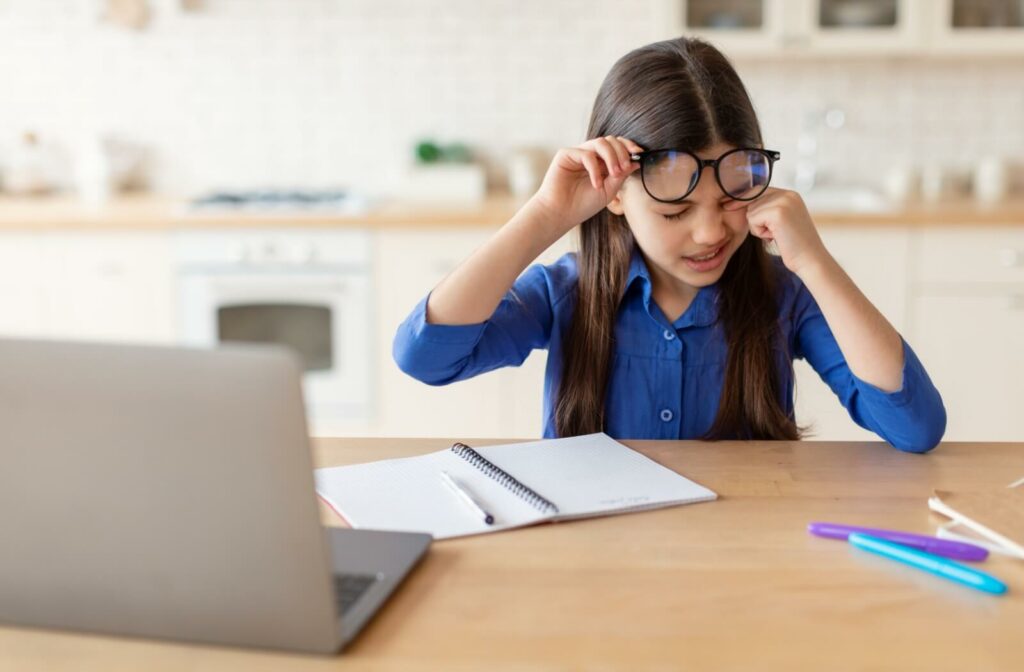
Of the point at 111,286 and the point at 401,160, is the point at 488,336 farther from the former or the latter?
the point at 401,160

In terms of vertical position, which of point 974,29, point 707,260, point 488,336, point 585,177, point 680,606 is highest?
point 974,29

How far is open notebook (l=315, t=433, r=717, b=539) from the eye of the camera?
1158mm

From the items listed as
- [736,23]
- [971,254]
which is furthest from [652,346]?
[736,23]

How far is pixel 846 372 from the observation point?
5.32 feet

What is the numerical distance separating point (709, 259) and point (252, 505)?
895 mm

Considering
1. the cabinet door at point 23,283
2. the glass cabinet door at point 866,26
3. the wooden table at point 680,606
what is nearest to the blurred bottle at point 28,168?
the cabinet door at point 23,283

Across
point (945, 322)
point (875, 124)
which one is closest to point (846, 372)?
point (945, 322)

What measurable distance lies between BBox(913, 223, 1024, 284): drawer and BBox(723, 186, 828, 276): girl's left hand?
6.49 feet

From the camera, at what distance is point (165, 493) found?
84cm

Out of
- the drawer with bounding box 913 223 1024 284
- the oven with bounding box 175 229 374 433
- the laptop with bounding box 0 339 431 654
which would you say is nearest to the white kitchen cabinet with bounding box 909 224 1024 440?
the drawer with bounding box 913 223 1024 284

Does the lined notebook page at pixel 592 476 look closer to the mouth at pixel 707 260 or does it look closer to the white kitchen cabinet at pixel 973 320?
the mouth at pixel 707 260

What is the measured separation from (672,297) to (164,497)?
1043 mm

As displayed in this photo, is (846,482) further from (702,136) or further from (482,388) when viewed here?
(482,388)

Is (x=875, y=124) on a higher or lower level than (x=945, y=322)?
higher
